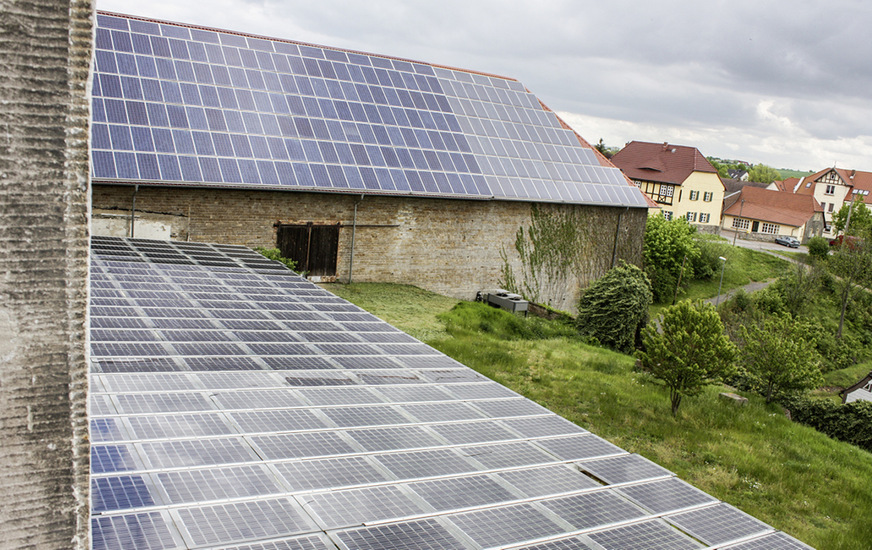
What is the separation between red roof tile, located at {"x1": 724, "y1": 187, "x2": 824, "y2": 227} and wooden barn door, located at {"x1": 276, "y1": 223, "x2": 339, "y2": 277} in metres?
64.9

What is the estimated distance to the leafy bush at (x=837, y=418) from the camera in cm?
2175

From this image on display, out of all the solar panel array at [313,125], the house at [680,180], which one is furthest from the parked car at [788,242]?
the solar panel array at [313,125]

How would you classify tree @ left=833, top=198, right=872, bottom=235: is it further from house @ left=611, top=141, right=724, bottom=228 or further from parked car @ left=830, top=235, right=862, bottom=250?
house @ left=611, top=141, right=724, bottom=228

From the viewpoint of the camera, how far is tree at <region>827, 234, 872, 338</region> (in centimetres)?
5023

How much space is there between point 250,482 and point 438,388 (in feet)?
14.6

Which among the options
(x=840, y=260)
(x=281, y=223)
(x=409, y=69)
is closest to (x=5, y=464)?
(x=281, y=223)

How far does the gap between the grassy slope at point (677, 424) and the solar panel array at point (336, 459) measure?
6.64m

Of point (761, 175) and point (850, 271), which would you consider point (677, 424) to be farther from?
point (761, 175)

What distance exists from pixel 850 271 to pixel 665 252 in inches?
552

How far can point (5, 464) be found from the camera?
184 inches

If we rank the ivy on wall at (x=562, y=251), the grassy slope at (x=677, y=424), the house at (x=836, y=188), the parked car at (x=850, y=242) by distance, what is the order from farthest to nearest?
the house at (x=836, y=188)
the parked car at (x=850, y=242)
the ivy on wall at (x=562, y=251)
the grassy slope at (x=677, y=424)

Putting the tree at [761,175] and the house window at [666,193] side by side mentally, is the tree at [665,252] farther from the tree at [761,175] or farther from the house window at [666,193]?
the tree at [761,175]

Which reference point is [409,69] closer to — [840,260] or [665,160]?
[840,260]

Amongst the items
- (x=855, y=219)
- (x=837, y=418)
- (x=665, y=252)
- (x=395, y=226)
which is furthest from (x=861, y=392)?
(x=855, y=219)
